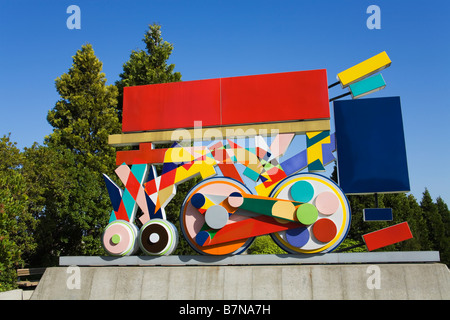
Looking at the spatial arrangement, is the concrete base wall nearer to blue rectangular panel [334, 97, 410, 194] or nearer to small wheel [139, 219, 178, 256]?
small wheel [139, 219, 178, 256]

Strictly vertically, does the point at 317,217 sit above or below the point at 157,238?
above

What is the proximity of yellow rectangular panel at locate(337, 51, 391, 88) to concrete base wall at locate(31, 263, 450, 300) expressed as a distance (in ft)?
17.3

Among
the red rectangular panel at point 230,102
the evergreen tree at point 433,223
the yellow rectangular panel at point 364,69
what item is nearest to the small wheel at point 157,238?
the red rectangular panel at point 230,102

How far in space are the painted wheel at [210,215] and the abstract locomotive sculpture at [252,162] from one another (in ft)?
0.09

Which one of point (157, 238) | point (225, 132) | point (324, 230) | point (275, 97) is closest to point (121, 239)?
point (157, 238)

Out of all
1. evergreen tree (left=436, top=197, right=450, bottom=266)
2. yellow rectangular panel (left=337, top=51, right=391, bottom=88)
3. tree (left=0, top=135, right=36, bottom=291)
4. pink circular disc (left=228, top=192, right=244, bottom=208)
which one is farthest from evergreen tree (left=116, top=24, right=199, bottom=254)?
evergreen tree (left=436, top=197, right=450, bottom=266)

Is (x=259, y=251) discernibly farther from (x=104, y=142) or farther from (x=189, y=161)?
(x=189, y=161)

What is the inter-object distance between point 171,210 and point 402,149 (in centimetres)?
1273

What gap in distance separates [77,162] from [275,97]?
1380 centimetres

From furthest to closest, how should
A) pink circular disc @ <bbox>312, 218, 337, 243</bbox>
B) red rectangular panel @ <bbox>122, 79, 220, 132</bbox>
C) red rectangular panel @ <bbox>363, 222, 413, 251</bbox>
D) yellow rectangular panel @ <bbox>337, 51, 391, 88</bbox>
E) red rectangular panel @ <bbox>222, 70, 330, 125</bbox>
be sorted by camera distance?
red rectangular panel @ <bbox>122, 79, 220, 132</bbox> → red rectangular panel @ <bbox>222, 70, 330, 125</bbox> → yellow rectangular panel @ <bbox>337, 51, 391, 88</bbox> → pink circular disc @ <bbox>312, 218, 337, 243</bbox> → red rectangular panel @ <bbox>363, 222, 413, 251</bbox>

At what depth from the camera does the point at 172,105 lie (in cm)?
1200

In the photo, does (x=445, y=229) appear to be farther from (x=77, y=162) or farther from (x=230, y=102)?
(x=77, y=162)

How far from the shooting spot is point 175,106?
1195 centimetres

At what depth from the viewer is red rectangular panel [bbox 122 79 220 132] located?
11.6m
